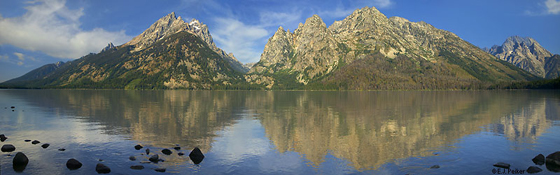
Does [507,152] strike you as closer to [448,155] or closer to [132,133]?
[448,155]

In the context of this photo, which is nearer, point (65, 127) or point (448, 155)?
point (448, 155)

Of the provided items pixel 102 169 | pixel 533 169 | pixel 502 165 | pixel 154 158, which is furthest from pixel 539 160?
pixel 102 169

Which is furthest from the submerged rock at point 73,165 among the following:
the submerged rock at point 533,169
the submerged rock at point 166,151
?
the submerged rock at point 533,169

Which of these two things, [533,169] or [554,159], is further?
[554,159]

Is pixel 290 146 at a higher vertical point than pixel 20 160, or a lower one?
lower

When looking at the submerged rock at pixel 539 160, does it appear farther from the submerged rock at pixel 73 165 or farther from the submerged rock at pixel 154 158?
the submerged rock at pixel 73 165

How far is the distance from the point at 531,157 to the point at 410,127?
72.2ft

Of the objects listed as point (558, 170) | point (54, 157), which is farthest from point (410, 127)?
point (54, 157)

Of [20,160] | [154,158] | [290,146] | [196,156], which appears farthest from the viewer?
[290,146]

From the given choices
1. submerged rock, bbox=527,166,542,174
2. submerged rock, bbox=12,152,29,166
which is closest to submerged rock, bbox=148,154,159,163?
submerged rock, bbox=12,152,29,166

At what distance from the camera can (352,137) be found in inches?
1737

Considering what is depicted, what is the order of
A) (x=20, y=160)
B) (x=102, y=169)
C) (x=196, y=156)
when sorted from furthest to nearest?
(x=196, y=156) → (x=20, y=160) → (x=102, y=169)

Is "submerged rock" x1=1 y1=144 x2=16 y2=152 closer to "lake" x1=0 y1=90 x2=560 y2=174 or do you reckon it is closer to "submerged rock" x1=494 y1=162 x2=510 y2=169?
"lake" x1=0 y1=90 x2=560 y2=174

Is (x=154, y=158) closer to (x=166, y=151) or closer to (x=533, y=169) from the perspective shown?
(x=166, y=151)
